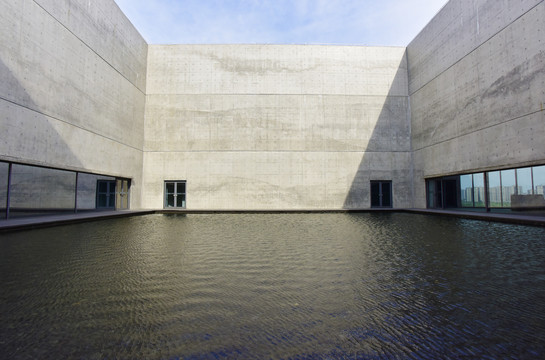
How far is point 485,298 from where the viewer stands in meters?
2.78

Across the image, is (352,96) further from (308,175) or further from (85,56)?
(85,56)

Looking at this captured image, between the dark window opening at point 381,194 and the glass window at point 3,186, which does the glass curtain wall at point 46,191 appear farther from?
the dark window opening at point 381,194

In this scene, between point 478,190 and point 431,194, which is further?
point 431,194

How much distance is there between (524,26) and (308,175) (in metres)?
11.8

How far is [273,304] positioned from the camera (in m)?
2.67

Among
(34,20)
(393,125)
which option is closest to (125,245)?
(34,20)

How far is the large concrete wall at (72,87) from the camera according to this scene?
9.76m

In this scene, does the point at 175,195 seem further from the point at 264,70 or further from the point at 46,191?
the point at 264,70

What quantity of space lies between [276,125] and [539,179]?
1305 cm

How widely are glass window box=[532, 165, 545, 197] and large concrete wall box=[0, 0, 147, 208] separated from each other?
18756 mm

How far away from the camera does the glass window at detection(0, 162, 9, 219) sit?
9461 mm

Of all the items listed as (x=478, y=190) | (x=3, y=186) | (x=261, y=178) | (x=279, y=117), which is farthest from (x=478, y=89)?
(x=3, y=186)

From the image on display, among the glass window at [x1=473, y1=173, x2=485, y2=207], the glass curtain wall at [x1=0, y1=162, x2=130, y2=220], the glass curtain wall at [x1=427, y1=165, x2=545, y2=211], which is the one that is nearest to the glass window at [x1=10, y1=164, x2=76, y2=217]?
the glass curtain wall at [x1=0, y1=162, x2=130, y2=220]

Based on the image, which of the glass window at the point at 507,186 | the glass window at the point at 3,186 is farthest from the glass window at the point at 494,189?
the glass window at the point at 3,186
